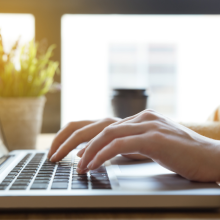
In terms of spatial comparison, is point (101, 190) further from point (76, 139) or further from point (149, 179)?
point (76, 139)

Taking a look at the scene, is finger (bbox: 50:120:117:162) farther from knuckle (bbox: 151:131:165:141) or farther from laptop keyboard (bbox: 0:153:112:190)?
knuckle (bbox: 151:131:165:141)

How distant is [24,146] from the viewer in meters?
0.94

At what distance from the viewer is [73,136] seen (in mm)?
628

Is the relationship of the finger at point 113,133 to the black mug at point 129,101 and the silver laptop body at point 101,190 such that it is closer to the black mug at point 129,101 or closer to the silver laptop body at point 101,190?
the silver laptop body at point 101,190

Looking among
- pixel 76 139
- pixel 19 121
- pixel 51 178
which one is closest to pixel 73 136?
pixel 76 139

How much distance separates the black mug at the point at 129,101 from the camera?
3.42ft

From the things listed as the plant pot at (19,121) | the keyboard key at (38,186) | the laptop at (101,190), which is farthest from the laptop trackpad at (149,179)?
the plant pot at (19,121)

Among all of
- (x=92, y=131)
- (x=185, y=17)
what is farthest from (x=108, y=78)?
(x=92, y=131)

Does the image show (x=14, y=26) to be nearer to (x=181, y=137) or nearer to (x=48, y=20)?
(x=48, y=20)

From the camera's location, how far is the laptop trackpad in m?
0.40

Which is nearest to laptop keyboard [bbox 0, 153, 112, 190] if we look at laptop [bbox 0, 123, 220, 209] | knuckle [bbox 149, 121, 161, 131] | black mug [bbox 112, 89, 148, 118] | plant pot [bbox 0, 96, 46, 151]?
laptop [bbox 0, 123, 220, 209]

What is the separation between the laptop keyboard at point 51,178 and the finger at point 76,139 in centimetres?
3

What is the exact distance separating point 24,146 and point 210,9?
1.12 meters

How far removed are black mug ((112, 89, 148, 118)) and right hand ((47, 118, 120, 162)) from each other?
1.11ft
